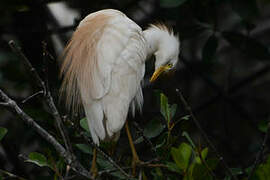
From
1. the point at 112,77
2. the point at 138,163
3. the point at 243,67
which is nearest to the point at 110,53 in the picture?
the point at 112,77

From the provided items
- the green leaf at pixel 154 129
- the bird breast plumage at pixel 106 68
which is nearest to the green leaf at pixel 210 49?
the bird breast plumage at pixel 106 68

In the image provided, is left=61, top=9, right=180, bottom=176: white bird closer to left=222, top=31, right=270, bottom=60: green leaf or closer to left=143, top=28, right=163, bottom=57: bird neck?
left=143, top=28, right=163, bottom=57: bird neck

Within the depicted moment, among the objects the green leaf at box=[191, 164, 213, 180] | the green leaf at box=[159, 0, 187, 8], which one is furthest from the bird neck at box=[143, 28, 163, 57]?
the green leaf at box=[191, 164, 213, 180]

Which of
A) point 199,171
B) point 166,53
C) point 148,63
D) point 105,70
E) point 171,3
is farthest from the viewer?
point 148,63

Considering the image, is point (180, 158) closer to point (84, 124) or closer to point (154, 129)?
point (154, 129)

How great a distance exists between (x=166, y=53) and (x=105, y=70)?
45 cm

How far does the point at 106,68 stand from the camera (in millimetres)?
1895

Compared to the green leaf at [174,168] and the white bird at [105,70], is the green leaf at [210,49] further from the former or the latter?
the green leaf at [174,168]

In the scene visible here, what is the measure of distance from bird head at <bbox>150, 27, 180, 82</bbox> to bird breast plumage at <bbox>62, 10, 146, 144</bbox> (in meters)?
0.17

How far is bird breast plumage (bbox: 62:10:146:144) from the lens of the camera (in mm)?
1838

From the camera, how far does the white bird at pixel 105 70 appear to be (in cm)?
184

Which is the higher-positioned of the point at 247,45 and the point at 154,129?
the point at 154,129

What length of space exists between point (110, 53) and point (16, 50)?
64 centimetres

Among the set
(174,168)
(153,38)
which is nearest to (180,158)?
(174,168)
